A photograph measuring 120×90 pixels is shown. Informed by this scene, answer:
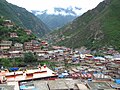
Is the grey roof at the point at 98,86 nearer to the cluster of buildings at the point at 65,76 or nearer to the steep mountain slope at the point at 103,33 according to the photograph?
the cluster of buildings at the point at 65,76

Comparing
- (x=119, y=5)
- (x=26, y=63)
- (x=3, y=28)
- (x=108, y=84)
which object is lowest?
(x=108, y=84)

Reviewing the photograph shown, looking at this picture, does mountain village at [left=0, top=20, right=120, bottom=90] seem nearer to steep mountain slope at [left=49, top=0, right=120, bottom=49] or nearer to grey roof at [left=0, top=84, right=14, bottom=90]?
grey roof at [left=0, top=84, right=14, bottom=90]

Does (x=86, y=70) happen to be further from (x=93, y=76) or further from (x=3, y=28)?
(x=3, y=28)

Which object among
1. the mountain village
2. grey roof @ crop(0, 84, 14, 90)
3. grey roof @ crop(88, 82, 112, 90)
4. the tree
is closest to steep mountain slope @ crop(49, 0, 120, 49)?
the mountain village

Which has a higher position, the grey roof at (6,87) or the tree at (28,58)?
the tree at (28,58)

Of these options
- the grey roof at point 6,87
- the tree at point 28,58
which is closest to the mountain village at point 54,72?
the grey roof at point 6,87

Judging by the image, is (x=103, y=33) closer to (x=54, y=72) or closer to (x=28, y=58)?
(x=28, y=58)

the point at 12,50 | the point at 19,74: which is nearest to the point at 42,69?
the point at 19,74

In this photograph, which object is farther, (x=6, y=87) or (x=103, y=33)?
(x=103, y=33)

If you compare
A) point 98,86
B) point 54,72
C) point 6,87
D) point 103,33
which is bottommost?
point 98,86

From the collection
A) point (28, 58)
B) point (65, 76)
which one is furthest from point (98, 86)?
point (28, 58)

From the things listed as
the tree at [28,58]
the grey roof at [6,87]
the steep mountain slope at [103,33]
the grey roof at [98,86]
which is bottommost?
the grey roof at [98,86]
